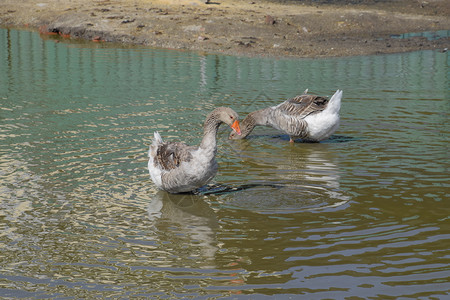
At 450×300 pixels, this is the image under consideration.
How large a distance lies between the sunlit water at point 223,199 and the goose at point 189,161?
284 mm

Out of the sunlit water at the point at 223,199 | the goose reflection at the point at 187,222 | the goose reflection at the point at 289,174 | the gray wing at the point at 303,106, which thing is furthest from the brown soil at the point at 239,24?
the goose reflection at the point at 187,222

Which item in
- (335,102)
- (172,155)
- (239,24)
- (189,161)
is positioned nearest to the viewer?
(189,161)

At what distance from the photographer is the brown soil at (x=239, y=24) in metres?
22.0

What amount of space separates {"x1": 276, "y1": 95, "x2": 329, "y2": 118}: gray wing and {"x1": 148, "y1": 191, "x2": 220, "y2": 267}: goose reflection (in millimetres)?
3578

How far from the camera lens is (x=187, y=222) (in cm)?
762

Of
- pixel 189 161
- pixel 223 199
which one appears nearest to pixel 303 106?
pixel 223 199

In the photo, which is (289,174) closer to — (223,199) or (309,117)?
(223,199)

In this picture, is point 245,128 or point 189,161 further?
point 245,128

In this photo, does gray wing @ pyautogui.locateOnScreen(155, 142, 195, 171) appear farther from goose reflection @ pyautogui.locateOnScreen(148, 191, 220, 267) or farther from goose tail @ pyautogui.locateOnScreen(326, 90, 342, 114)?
goose tail @ pyautogui.locateOnScreen(326, 90, 342, 114)

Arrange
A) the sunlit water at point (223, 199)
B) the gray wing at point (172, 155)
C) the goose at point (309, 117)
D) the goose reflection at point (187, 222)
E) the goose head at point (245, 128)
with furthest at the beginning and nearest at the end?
1. the goose head at point (245, 128)
2. the goose at point (309, 117)
3. the gray wing at point (172, 155)
4. the goose reflection at point (187, 222)
5. the sunlit water at point (223, 199)

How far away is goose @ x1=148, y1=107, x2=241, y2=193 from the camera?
7949 mm

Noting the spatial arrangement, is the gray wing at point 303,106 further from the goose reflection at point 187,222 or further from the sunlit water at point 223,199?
the goose reflection at point 187,222

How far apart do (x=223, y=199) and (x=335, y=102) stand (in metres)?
3.62

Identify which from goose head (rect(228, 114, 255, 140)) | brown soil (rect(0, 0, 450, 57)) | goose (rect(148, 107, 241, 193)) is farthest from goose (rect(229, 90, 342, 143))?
brown soil (rect(0, 0, 450, 57))
